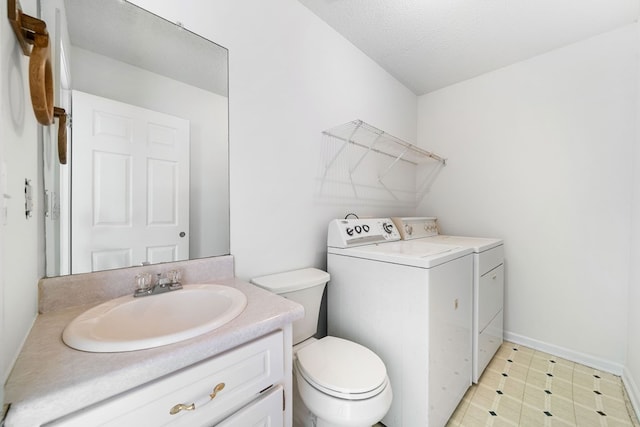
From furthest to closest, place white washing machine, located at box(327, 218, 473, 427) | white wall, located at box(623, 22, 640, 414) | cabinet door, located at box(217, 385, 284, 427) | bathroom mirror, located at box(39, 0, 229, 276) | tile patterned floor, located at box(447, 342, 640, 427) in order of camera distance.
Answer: white wall, located at box(623, 22, 640, 414)
tile patterned floor, located at box(447, 342, 640, 427)
white washing machine, located at box(327, 218, 473, 427)
bathroom mirror, located at box(39, 0, 229, 276)
cabinet door, located at box(217, 385, 284, 427)

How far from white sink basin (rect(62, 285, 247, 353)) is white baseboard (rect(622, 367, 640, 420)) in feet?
7.67

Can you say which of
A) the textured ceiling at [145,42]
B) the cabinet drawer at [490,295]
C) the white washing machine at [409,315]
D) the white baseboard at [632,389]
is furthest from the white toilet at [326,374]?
the white baseboard at [632,389]

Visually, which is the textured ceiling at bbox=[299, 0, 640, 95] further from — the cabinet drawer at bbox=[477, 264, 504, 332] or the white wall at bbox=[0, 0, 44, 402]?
the cabinet drawer at bbox=[477, 264, 504, 332]

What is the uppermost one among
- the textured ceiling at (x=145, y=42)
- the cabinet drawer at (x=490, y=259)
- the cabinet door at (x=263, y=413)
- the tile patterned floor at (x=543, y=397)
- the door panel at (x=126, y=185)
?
the textured ceiling at (x=145, y=42)

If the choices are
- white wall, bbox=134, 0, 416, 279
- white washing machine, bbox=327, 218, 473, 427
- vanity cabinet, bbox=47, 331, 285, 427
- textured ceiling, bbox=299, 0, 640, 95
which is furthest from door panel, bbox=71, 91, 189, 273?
textured ceiling, bbox=299, 0, 640, 95

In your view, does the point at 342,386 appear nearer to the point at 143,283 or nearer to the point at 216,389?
the point at 216,389

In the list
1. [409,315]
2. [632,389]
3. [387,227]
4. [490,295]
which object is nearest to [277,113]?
[387,227]

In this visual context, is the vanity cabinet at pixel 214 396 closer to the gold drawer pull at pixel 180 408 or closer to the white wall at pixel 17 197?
the gold drawer pull at pixel 180 408

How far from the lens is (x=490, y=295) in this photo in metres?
1.89

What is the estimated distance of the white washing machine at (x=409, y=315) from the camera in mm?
1255

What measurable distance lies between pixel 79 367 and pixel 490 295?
7.40 feet

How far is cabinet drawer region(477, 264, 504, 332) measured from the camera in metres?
1.74

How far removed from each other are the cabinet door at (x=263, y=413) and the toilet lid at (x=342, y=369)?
10.1 inches

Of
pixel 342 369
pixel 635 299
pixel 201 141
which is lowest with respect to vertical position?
pixel 342 369
